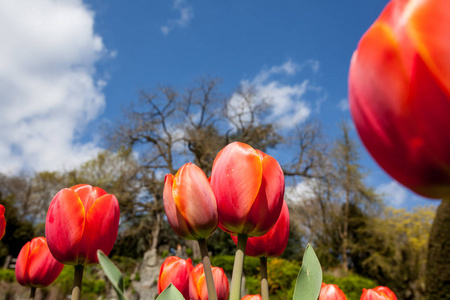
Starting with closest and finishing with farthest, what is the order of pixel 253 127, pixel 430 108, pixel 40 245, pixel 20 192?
pixel 430 108
pixel 40 245
pixel 253 127
pixel 20 192

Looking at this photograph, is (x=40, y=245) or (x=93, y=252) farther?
(x=40, y=245)

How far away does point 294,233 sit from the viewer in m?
19.8

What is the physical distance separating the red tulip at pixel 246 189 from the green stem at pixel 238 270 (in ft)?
0.04

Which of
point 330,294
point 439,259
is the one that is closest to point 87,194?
point 330,294

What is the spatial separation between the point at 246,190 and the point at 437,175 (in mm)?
307

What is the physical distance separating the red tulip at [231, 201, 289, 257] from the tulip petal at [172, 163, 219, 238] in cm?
19

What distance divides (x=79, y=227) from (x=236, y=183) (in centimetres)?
27

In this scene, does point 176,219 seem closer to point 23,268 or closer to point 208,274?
point 208,274

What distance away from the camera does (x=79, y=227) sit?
61 cm

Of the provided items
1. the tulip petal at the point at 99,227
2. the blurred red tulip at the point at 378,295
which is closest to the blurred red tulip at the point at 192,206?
the tulip petal at the point at 99,227

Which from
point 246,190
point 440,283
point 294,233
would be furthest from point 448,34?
point 294,233

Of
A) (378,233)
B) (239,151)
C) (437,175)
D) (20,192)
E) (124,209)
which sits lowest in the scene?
(437,175)

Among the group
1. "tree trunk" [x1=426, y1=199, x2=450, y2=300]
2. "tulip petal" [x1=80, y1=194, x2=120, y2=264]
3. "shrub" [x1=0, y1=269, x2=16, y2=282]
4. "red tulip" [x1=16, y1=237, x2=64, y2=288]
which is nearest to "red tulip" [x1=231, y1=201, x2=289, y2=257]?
"tulip petal" [x1=80, y1=194, x2=120, y2=264]

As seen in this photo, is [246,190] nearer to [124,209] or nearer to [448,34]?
[448,34]
